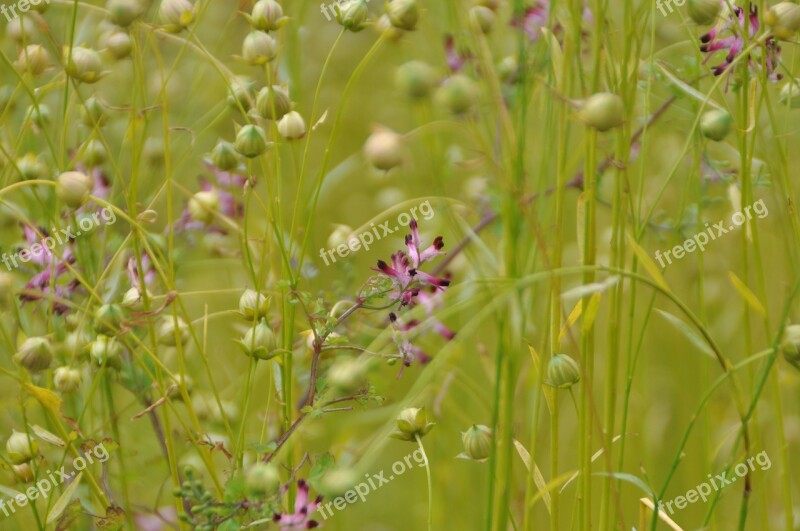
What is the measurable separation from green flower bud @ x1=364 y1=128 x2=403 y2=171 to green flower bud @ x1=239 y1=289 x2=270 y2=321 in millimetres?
245

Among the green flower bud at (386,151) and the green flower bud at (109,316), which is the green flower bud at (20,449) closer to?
the green flower bud at (109,316)

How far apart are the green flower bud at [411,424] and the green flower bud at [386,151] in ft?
0.78

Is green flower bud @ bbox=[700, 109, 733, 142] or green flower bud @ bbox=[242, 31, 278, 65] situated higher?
green flower bud @ bbox=[700, 109, 733, 142]

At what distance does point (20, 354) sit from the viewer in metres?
0.90

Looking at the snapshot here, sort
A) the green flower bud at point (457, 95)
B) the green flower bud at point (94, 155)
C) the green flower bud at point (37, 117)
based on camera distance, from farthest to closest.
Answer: the green flower bud at point (94, 155) < the green flower bud at point (37, 117) < the green flower bud at point (457, 95)

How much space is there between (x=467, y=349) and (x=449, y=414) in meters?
0.16

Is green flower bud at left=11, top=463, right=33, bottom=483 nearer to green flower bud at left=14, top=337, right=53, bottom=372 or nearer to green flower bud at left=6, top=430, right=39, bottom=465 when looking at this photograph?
green flower bud at left=6, top=430, right=39, bottom=465

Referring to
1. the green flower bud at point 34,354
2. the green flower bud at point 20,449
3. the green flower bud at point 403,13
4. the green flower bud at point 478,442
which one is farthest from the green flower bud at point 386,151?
the green flower bud at point 20,449

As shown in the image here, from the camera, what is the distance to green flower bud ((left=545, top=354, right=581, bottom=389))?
0.86m

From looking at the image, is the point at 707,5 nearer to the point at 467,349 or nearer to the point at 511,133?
the point at 511,133

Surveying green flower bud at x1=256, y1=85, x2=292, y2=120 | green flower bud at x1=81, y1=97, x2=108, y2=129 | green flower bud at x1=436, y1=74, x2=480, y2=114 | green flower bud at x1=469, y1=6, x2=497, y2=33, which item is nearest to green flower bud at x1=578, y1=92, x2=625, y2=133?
green flower bud at x1=436, y1=74, x2=480, y2=114

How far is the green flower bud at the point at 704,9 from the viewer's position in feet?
2.95

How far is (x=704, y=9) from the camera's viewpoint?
903 mm

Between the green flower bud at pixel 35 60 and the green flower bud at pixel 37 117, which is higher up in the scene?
the green flower bud at pixel 35 60
